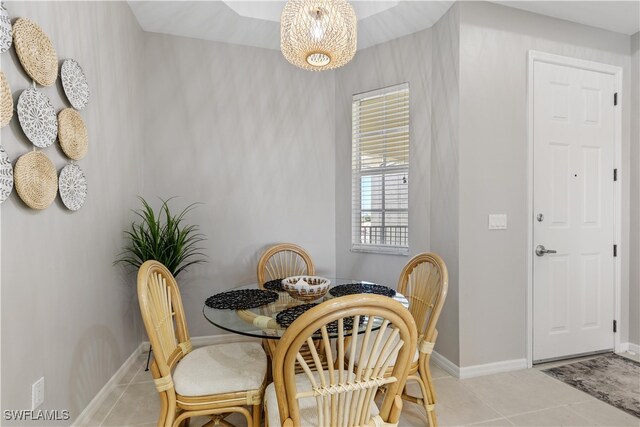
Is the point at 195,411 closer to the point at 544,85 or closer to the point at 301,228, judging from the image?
the point at 301,228

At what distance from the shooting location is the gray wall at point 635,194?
2939 millimetres

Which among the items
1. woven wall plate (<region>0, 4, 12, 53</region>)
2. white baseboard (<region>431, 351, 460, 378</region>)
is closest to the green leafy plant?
woven wall plate (<region>0, 4, 12, 53</region>)

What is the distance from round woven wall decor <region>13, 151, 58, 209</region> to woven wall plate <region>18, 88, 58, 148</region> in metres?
0.07

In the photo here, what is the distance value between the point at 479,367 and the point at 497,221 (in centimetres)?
110

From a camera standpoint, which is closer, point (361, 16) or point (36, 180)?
point (36, 180)

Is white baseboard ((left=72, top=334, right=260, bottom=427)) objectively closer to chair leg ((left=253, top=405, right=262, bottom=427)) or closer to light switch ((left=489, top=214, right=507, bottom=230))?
chair leg ((left=253, top=405, right=262, bottom=427))

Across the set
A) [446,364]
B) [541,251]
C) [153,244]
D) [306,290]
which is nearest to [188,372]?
[306,290]

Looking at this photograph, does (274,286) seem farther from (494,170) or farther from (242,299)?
(494,170)

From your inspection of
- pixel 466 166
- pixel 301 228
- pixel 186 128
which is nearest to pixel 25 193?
pixel 186 128

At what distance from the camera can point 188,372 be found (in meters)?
1.60

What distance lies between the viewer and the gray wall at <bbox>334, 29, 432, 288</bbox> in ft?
9.55

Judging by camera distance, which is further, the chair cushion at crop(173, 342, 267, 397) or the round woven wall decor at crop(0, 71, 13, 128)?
the chair cushion at crop(173, 342, 267, 397)

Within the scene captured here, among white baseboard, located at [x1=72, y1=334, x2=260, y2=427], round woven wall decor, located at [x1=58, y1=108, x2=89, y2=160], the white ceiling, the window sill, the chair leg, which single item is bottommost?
white baseboard, located at [x1=72, y1=334, x2=260, y2=427]

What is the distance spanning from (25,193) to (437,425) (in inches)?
92.2
